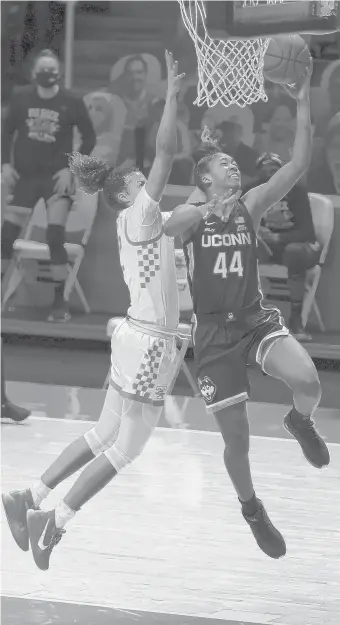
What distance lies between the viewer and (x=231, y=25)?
216 inches

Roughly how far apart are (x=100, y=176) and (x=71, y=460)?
1.20 metres

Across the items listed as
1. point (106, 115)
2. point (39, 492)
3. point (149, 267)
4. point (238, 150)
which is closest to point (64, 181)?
point (106, 115)

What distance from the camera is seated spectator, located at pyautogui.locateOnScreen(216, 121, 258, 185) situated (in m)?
10.4

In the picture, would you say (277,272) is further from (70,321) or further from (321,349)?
(70,321)

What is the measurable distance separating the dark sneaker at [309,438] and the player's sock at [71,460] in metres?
0.86

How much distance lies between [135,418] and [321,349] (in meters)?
4.79

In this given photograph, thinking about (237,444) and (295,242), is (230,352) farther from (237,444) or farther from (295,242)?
(295,242)

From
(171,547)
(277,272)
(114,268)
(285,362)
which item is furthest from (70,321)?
(285,362)

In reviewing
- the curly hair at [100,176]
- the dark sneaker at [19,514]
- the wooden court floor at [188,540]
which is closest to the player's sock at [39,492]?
the dark sneaker at [19,514]

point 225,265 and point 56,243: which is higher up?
point 225,265

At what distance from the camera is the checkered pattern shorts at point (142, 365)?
5742 millimetres

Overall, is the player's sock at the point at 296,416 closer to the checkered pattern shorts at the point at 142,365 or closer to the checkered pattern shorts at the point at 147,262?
the checkered pattern shorts at the point at 142,365

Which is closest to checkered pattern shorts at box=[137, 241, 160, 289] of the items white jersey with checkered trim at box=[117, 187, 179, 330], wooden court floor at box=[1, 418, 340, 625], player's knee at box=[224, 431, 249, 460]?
white jersey with checkered trim at box=[117, 187, 179, 330]

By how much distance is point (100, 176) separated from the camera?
19.7 ft
